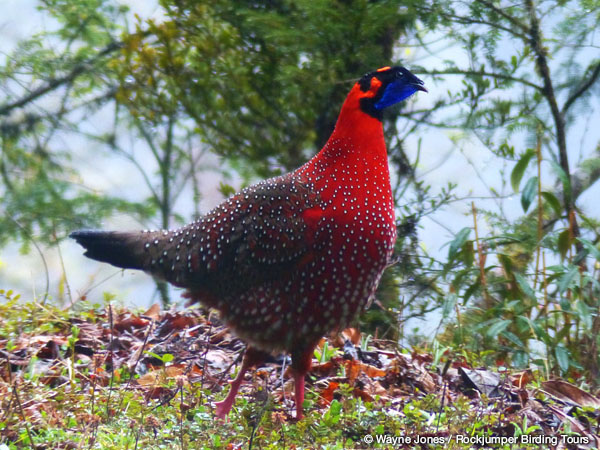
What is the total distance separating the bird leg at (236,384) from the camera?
10.1ft

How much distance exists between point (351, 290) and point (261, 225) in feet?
1.64

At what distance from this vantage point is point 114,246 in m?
3.43

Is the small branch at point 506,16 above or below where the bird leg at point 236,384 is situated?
above

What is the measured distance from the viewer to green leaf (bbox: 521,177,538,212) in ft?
13.6

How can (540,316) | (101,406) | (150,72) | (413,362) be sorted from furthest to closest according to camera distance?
(150,72), (540,316), (413,362), (101,406)

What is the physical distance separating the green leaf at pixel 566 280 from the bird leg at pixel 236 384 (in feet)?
5.53

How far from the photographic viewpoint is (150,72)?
5.41m

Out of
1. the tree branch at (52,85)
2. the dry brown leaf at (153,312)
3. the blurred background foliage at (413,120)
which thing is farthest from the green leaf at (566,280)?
the tree branch at (52,85)

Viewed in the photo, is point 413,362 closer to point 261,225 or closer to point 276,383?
point 276,383

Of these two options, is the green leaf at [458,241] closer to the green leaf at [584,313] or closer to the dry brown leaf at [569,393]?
the green leaf at [584,313]

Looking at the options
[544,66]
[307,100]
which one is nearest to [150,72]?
[307,100]

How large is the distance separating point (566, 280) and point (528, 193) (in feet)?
2.28

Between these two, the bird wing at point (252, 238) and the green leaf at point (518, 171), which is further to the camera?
the green leaf at point (518, 171)

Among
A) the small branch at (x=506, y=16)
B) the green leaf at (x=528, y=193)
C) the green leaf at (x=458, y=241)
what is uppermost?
the small branch at (x=506, y=16)
